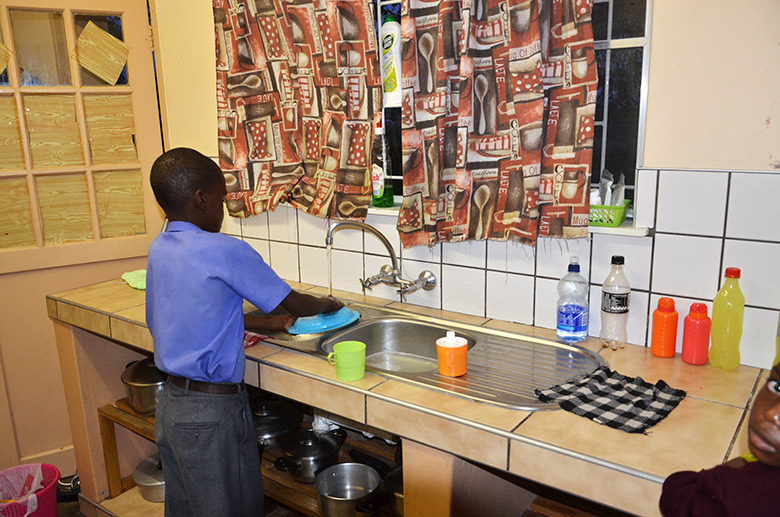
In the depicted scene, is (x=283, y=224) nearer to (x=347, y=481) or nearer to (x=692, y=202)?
(x=347, y=481)

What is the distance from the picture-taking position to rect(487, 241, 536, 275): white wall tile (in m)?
1.75

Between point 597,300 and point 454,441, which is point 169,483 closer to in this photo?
point 454,441

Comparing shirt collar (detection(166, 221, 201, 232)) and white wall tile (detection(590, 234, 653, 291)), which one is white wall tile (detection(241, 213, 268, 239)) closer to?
shirt collar (detection(166, 221, 201, 232))

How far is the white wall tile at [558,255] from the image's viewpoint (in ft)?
5.41

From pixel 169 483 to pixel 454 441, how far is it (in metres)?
0.90

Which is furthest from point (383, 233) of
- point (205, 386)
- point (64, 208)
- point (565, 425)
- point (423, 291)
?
point (64, 208)

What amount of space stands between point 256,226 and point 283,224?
0.17 m

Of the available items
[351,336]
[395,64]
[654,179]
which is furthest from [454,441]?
[395,64]

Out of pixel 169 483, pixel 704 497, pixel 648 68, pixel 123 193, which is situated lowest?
pixel 169 483

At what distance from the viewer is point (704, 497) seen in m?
0.85

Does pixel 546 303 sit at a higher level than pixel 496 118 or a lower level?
lower

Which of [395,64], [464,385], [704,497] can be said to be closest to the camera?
[704,497]

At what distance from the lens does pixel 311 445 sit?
1882mm

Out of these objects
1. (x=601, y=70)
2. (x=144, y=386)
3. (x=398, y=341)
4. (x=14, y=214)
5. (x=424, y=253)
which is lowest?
(x=144, y=386)
